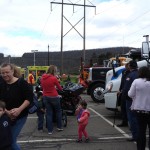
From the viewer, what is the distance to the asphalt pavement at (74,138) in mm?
8047

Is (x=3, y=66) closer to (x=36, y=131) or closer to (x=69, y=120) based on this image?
(x=36, y=131)

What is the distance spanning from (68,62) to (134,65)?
5094cm

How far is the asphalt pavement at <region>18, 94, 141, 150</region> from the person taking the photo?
26.4 ft

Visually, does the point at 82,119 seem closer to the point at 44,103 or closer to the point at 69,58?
the point at 44,103

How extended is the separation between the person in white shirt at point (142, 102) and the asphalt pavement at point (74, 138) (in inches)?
47.4

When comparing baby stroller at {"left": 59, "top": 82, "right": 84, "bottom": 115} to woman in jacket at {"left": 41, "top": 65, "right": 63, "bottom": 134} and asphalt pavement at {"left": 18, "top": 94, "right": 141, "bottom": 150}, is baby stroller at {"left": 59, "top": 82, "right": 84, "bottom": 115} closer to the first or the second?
asphalt pavement at {"left": 18, "top": 94, "right": 141, "bottom": 150}

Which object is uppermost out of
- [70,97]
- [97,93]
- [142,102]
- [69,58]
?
[69,58]

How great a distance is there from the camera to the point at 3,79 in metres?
5.51

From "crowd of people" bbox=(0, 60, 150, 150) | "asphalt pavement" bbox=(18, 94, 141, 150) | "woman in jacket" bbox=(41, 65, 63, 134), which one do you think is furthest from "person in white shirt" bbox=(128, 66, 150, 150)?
"woman in jacket" bbox=(41, 65, 63, 134)

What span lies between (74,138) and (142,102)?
2702 mm

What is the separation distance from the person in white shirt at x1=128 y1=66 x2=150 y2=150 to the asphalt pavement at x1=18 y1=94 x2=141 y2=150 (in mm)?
1204

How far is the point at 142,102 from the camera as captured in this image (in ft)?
22.0

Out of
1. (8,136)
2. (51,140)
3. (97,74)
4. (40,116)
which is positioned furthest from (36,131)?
(97,74)

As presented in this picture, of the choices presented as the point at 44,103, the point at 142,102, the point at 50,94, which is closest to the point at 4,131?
the point at 142,102
